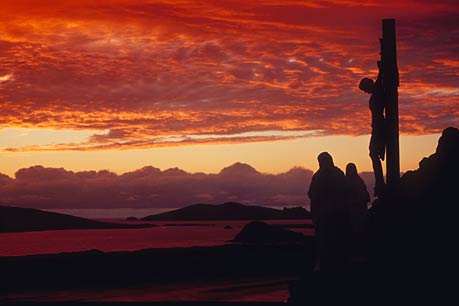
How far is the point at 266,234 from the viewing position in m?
76.3


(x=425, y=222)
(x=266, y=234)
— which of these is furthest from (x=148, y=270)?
(x=266, y=234)

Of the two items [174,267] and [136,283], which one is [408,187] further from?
[174,267]

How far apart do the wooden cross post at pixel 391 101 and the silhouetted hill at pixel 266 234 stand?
53104 millimetres

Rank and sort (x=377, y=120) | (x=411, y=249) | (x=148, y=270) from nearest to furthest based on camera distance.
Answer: (x=411, y=249) < (x=377, y=120) < (x=148, y=270)

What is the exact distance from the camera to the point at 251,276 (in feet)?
89.8

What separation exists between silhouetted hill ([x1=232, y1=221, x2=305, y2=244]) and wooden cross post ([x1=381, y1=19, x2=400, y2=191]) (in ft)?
174

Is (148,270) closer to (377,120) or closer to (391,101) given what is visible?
(377,120)

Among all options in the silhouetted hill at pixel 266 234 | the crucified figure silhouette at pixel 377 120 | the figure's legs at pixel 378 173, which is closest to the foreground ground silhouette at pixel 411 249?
the figure's legs at pixel 378 173

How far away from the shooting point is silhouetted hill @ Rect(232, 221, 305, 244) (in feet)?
231

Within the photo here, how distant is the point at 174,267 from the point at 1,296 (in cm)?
779

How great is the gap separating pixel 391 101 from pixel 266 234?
198ft

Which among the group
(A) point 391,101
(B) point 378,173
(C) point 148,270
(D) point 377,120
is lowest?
(C) point 148,270

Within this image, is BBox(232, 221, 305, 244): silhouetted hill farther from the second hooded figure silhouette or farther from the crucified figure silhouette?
the crucified figure silhouette

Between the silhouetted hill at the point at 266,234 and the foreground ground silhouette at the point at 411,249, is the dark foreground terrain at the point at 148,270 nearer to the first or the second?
the foreground ground silhouette at the point at 411,249
